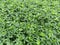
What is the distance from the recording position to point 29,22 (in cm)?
257

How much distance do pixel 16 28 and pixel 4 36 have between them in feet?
0.77

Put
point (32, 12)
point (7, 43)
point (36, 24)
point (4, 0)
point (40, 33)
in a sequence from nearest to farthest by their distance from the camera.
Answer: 1. point (7, 43)
2. point (40, 33)
3. point (36, 24)
4. point (32, 12)
5. point (4, 0)

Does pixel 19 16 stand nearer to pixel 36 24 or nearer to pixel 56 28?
pixel 36 24

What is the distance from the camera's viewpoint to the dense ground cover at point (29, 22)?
2.30 meters

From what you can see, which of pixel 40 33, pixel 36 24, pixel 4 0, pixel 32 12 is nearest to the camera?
pixel 40 33

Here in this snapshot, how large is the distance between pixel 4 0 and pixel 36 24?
36.5 inches

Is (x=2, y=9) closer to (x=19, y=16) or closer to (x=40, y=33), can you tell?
(x=19, y=16)

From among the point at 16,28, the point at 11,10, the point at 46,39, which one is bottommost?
the point at 46,39

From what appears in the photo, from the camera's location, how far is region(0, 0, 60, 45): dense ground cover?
2.30 meters

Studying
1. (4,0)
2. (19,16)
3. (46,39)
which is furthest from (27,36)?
(4,0)

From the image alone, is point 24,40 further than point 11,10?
No


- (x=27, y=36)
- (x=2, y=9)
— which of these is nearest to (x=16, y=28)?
(x=27, y=36)

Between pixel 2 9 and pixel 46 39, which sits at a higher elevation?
pixel 2 9

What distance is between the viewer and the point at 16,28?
238 cm
